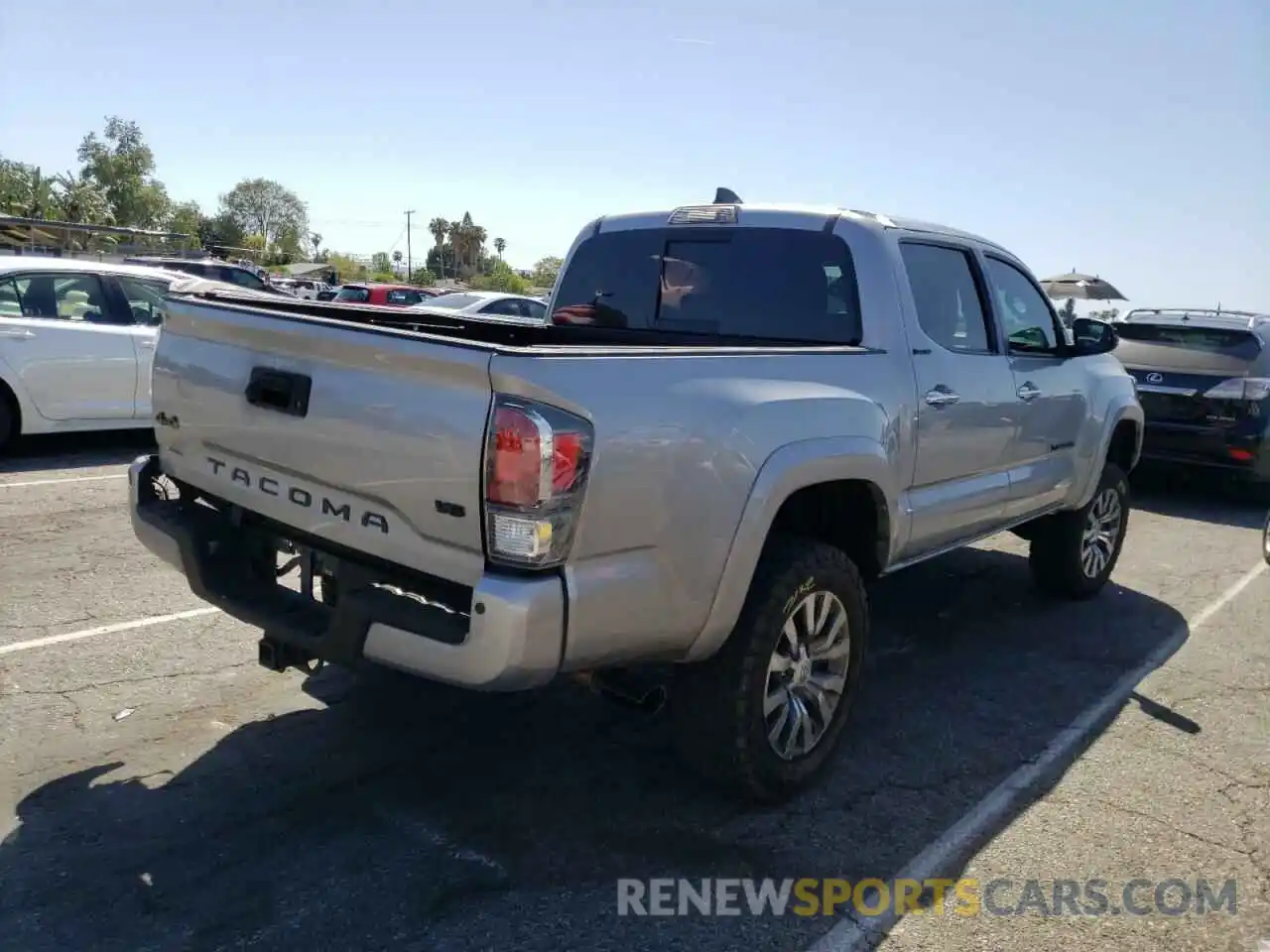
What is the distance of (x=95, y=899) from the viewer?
9.04 ft

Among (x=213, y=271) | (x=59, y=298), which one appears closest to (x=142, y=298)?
(x=59, y=298)

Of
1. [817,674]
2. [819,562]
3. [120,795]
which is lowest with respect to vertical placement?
[120,795]

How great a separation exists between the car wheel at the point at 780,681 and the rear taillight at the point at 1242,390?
704cm

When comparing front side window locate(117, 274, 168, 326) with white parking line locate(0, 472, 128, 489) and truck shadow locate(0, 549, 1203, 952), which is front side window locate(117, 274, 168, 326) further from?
truck shadow locate(0, 549, 1203, 952)

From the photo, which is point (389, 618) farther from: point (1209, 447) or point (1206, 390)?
point (1206, 390)

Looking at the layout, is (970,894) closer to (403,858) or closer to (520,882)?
(520,882)

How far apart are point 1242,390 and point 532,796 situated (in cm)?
826

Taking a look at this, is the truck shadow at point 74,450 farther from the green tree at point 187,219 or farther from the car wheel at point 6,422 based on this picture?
the green tree at point 187,219

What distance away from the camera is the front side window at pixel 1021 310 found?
16.4ft

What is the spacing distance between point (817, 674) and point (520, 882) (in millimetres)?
1293

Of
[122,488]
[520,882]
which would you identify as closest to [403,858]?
[520,882]

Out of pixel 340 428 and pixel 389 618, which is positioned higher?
pixel 340 428

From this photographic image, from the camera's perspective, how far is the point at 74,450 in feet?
29.9

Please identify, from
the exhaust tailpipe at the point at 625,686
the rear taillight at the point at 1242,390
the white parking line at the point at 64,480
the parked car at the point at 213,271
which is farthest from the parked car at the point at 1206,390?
the parked car at the point at 213,271
